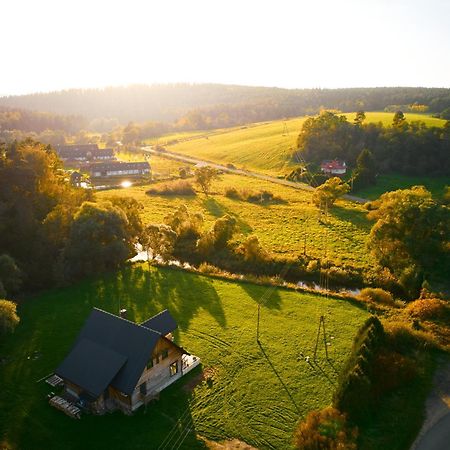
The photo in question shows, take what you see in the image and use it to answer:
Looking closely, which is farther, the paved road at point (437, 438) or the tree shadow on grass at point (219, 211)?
the tree shadow on grass at point (219, 211)

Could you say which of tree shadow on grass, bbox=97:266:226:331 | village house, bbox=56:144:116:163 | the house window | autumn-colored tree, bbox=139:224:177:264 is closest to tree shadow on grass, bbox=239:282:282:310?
tree shadow on grass, bbox=97:266:226:331

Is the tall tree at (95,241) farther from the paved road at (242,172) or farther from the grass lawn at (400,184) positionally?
the grass lawn at (400,184)

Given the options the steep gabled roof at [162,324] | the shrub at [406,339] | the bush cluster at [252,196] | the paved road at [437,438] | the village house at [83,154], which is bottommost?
the paved road at [437,438]

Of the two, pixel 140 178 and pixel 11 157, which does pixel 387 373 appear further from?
pixel 140 178

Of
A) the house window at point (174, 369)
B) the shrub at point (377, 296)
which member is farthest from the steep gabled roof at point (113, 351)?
the shrub at point (377, 296)

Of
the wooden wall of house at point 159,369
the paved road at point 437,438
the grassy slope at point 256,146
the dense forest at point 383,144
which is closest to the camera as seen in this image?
the paved road at point 437,438

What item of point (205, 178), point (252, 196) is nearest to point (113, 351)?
point (252, 196)

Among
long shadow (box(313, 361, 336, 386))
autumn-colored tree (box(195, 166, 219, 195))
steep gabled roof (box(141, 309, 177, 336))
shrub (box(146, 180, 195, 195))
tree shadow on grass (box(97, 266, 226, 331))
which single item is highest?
autumn-colored tree (box(195, 166, 219, 195))

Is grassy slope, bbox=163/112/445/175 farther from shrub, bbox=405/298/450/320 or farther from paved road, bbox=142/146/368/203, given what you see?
shrub, bbox=405/298/450/320

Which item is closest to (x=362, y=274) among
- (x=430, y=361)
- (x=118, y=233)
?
(x=430, y=361)
